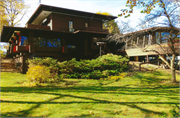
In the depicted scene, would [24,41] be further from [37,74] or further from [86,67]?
[37,74]

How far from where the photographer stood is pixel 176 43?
59.1ft

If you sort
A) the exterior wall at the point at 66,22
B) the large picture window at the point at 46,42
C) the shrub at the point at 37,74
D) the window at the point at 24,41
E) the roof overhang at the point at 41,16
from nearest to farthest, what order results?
the shrub at the point at 37,74 < the window at the point at 24,41 < the large picture window at the point at 46,42 < the roof overhang at the point at 41,16 < the exterior wall at the point at 66,22

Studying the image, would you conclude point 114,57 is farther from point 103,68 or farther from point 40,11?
point 40,11

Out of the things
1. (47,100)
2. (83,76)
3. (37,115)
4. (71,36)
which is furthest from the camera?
(71,36)

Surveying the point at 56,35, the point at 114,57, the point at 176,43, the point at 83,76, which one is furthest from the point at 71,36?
the point at 176,43

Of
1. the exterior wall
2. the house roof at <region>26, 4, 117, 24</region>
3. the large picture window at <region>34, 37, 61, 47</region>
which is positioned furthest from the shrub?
the exterior wall

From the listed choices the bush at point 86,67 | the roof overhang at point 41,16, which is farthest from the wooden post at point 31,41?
the bush at point 86,67

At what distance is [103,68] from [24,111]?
11843mm

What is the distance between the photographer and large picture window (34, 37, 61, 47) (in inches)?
875

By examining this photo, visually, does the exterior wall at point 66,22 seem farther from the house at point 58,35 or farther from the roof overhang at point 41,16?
the roof overhang at point 41,16

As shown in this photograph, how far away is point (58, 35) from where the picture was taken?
24.1 meters

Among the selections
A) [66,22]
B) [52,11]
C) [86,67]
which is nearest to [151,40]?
[86,67]

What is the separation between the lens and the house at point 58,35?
70.3 feet

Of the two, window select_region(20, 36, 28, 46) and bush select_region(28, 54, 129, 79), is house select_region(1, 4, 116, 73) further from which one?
bush select_region(28, 54, 129, 79)
